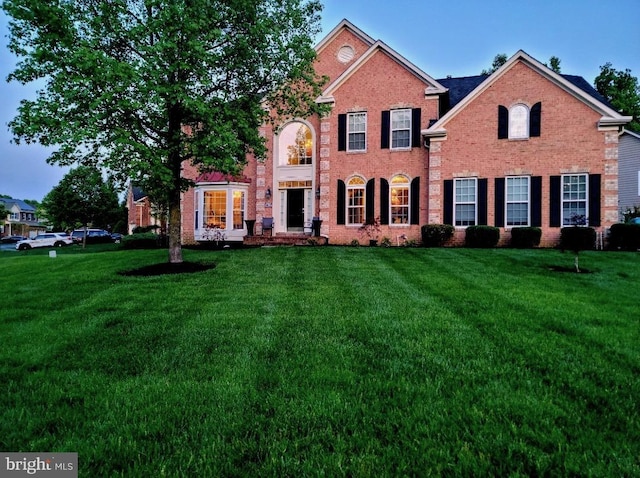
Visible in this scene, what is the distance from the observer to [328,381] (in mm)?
3174

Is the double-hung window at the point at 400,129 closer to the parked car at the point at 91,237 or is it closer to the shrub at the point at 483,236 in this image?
the shrub at the point at 483,236

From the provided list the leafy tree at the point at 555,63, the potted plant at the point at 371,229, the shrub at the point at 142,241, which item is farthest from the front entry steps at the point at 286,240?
the leafy tree at the point at 555,63

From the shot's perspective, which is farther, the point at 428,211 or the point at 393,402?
the point at 428,211

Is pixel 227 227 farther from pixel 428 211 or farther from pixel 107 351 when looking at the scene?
pixel 107 351

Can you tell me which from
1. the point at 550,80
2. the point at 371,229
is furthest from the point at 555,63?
the point at 371,229

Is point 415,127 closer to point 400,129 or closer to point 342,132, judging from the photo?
point 400,129

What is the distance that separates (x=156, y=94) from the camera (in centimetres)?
810

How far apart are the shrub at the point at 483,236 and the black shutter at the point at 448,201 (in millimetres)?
1088

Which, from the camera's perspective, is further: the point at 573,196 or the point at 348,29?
the point at 348,29

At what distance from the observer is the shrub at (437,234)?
15.5 m

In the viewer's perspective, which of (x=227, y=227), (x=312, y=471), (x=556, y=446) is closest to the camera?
(x=312, y=471)

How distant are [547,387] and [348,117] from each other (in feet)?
53.8

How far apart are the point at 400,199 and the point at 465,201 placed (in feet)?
9.47

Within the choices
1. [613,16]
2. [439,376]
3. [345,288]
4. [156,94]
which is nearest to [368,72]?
[156,94]
